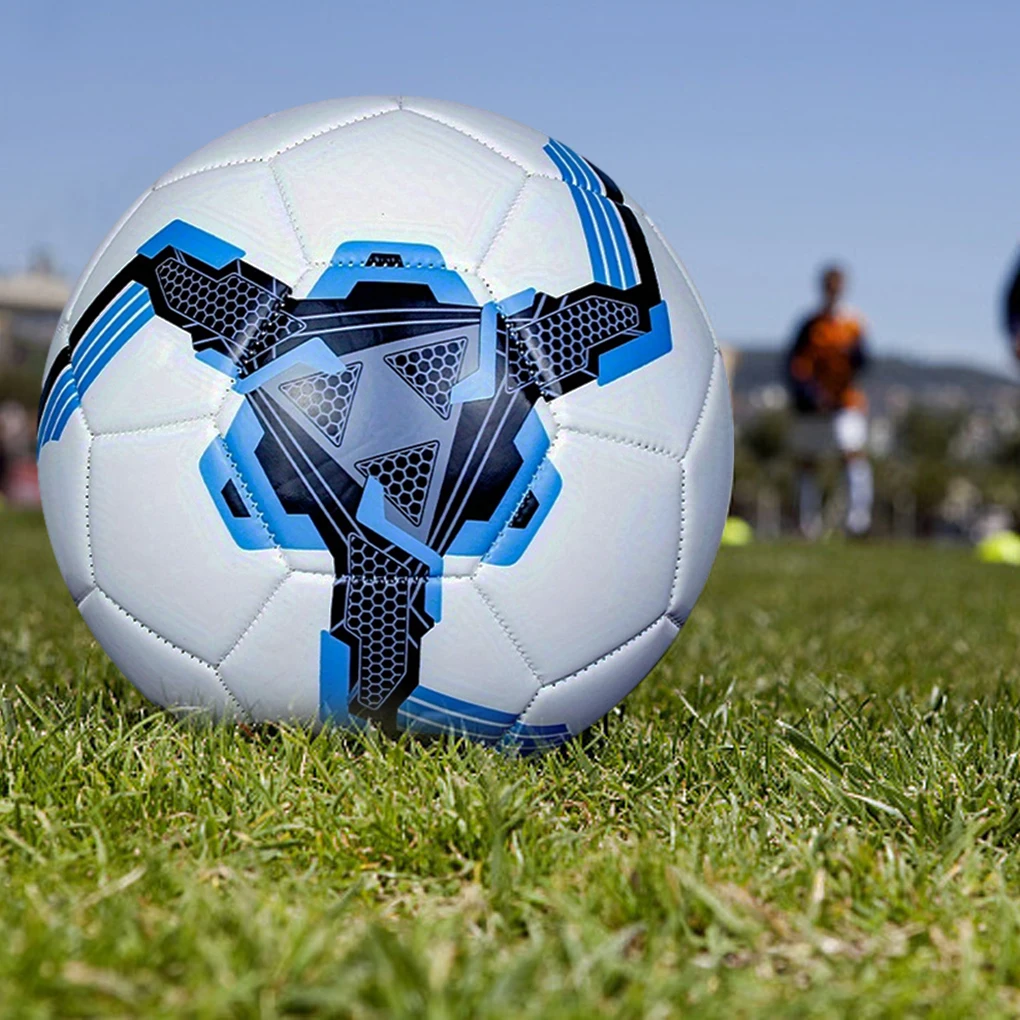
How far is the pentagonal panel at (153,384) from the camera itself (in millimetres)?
2266

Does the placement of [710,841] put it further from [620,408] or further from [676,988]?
[620,408]

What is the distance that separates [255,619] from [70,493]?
Answer: 51 cm

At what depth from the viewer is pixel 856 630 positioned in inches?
197

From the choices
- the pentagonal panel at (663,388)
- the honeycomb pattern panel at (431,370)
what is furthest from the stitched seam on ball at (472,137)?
the honeycomb pattern panel at (431,370)

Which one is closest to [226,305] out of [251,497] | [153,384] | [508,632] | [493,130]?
[153,384]

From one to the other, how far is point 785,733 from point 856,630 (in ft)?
8.27

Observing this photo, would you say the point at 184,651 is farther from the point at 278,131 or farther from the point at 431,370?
the point at 278,131

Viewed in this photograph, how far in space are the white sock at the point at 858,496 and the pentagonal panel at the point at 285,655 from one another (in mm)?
12306

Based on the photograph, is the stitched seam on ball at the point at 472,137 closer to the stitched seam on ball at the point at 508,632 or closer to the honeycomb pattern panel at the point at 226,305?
the honeycomb pattern panel at the point at 226,305

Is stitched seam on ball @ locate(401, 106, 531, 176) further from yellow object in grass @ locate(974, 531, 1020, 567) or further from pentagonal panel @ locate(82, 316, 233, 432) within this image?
yellow object in grass @ locate(974, 531, 1020, 567)

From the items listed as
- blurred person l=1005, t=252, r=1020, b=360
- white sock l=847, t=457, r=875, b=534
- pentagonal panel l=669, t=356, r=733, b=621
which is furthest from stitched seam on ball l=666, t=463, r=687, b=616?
white sock l=847, t=457, r=875, b=534

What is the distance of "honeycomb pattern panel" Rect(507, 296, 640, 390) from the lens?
2254 millimetres

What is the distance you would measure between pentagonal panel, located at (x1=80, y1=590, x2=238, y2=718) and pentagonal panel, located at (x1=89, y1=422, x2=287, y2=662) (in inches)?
1.3

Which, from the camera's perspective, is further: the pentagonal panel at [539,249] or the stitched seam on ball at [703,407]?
the stitched seam on ball at [703,407]
